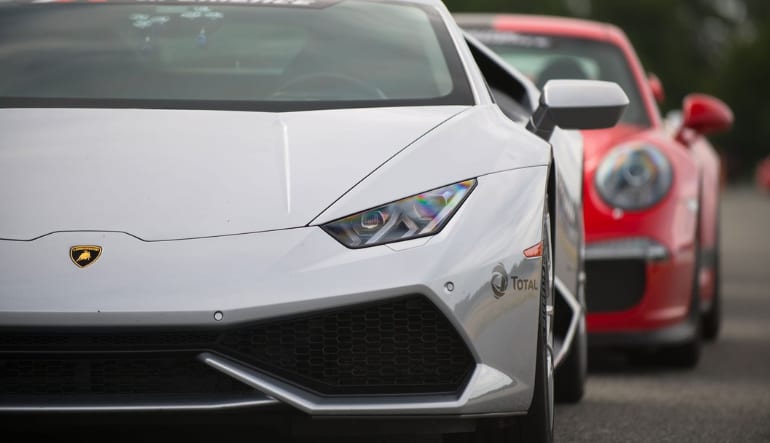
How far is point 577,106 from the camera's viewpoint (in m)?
4.43

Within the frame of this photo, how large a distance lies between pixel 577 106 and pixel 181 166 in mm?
1200

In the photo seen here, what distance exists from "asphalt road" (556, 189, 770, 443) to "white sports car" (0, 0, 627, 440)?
98cm

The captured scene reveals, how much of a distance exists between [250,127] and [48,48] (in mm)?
952

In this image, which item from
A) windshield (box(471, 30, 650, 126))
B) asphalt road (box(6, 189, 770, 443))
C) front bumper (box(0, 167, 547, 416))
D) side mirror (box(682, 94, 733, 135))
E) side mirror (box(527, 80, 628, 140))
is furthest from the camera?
side mirror (box(682, 94, 733, 135))

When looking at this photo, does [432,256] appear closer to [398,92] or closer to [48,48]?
[398,92]

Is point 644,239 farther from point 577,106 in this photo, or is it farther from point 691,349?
point 577,106

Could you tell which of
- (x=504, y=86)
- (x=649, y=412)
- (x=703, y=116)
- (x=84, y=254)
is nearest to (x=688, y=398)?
(x=649, y=412)

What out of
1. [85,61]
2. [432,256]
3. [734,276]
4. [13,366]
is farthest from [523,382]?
[734,276]

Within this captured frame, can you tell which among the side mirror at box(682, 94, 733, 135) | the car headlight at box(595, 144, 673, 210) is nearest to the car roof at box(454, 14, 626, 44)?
the side mirror at box(682, 94, 733, 135)

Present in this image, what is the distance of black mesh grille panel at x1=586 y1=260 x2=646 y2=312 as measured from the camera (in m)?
6.44

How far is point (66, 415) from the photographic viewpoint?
3.48 m

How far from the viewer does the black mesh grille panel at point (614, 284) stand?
21.1 ft

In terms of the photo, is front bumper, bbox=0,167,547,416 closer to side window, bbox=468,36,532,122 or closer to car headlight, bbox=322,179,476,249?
car headlight, bbox=322,179,476,249

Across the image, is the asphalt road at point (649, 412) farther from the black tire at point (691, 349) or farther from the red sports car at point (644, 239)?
the red sports car at point (644, 239)
